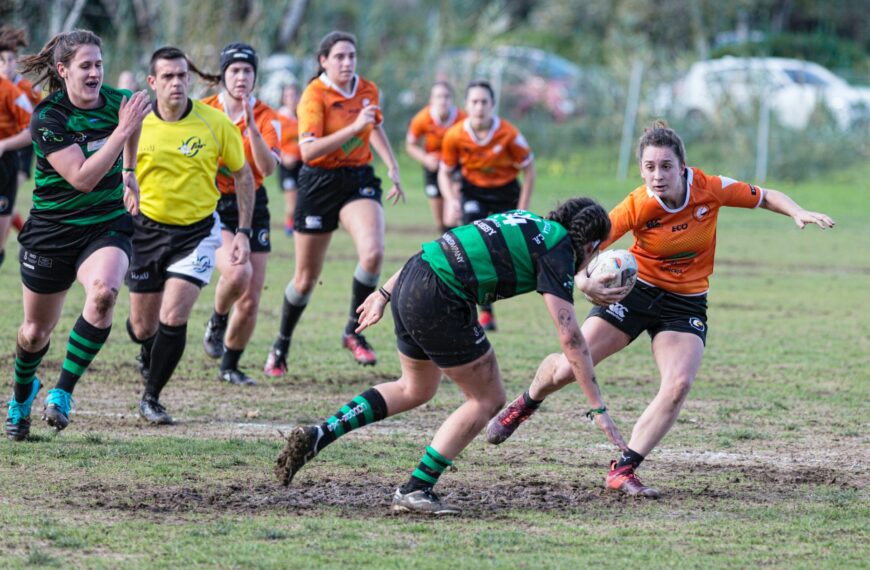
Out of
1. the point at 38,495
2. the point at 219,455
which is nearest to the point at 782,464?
the point at 219,455

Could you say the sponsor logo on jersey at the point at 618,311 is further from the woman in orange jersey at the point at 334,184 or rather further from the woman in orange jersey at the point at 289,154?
the woman in orange jersey at the point at 289,154

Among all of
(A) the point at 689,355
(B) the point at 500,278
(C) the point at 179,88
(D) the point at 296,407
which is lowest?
(D) the point at 296,407

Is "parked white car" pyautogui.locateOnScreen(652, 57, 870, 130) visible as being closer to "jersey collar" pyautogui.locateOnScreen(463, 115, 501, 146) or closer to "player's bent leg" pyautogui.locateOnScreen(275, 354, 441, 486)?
"jersey collar" pyautogui.locateOnScreen(463, 115, 501, 146)

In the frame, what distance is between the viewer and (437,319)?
215 inches

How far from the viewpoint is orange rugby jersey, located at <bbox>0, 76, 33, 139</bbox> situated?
9.84m

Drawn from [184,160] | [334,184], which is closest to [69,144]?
[184,160]

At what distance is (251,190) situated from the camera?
7598 mm

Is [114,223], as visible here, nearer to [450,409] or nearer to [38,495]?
[38,495]

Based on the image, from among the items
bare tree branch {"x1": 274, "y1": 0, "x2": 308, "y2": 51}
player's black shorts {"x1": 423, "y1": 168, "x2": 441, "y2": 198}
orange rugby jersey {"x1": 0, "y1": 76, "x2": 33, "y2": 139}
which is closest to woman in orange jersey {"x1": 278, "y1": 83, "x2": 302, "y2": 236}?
player's black shorts {"x1": 423, "y1": 168, "x2": 441, "y2": 198}

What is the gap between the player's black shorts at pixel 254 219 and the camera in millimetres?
8648

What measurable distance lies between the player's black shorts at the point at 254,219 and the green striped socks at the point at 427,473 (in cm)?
335

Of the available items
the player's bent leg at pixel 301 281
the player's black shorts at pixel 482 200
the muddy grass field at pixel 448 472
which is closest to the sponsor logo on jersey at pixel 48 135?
the muddy grass field at pixel 448 472

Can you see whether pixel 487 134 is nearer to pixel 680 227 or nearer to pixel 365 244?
pixel 365 244

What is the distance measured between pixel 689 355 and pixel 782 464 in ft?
3.21
